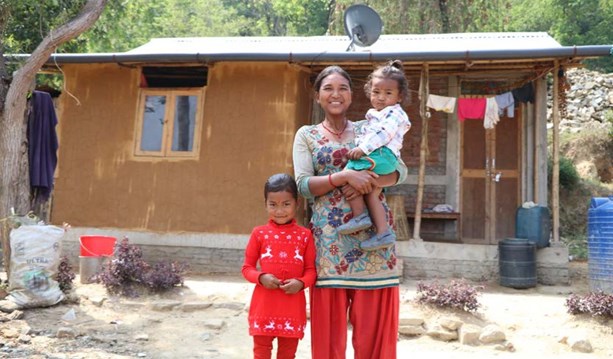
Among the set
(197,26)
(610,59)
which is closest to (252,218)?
(610,59)

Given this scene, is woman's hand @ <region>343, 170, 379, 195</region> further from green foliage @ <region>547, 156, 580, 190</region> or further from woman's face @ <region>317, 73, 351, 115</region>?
green foliage @ <region>547, 156, 580, 190</region>

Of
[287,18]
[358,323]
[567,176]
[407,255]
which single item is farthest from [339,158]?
[287,18]

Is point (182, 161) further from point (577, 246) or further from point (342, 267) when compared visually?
point (577, 246)

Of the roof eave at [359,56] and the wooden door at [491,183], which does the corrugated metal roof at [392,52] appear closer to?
the roof eave at [359,56]

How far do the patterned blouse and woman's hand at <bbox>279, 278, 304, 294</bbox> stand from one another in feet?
0.28

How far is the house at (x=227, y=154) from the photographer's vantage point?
780 centimetres

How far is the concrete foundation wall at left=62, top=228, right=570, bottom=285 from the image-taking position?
7.55 metres

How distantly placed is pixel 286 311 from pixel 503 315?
3.92 m

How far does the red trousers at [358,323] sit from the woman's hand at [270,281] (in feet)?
0.63

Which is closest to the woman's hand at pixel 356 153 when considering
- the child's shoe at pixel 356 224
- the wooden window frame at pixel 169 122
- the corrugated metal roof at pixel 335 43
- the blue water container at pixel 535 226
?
the child's shoe at pixel 356 224

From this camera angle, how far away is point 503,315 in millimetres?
5719

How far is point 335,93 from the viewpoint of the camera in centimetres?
249

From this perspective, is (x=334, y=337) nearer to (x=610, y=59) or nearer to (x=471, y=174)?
(x=471, y=174)

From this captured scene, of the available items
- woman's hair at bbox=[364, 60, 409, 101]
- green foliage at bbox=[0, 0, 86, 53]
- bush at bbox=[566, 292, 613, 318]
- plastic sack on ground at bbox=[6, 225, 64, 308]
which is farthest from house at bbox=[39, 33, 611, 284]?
woman's hair at bbox=[364, 60, 409, 101]
